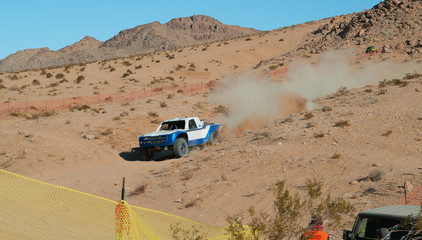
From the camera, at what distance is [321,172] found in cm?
1389

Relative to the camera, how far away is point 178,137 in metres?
19.2

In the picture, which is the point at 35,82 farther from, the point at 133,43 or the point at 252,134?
the point at 133,43

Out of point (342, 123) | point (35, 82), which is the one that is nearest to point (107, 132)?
point (342, 123)

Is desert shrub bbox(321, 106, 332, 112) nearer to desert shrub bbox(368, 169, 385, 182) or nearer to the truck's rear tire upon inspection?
the truck's rear tire

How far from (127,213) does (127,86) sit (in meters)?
34.4

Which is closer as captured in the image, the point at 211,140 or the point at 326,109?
the point at 326,109

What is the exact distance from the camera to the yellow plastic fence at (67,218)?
7.49m

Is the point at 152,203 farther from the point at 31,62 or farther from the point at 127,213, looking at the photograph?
the point at 31,62

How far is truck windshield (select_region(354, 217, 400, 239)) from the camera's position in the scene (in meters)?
6.63

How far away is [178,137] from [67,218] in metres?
10.8

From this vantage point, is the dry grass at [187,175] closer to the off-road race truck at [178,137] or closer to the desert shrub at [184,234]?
the off-road race truck at [178,137]

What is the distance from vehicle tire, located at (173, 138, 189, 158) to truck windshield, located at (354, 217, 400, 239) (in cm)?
1233

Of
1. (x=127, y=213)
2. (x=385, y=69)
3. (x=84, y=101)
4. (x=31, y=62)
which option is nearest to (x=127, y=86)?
(x=84, y=101)

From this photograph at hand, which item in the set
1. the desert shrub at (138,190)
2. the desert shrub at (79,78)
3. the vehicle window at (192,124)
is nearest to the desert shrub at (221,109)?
the vehicle window at (192,124)
